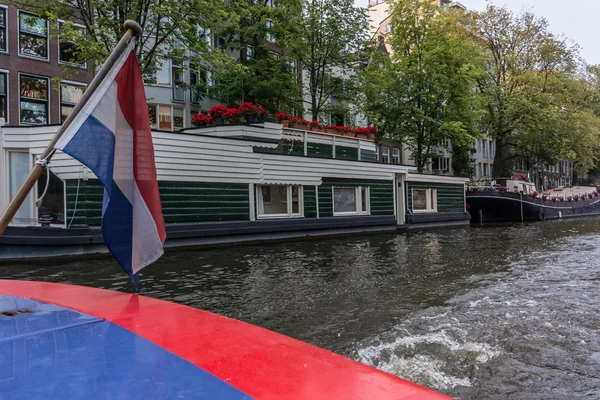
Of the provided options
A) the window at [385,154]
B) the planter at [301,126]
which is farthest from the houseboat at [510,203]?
the planter at [301,126]

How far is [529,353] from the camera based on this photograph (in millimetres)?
4387

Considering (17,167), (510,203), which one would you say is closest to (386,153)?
(510,203)

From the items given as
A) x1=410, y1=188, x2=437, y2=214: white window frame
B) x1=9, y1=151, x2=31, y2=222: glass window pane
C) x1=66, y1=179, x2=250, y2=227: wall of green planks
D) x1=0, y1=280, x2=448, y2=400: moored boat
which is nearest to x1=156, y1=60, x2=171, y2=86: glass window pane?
x1=66, y1=179, x2=250, y2=227: wall of green planks

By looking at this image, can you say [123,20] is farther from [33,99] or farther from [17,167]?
[33,99]

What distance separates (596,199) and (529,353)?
44.3 meters

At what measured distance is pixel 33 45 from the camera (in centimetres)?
2000

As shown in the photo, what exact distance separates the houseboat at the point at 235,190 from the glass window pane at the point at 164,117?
32.7ft

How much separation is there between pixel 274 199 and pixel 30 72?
1161 cm

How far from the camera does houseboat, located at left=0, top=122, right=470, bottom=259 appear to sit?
1220cm

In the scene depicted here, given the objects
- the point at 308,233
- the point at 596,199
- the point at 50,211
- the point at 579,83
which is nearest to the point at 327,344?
the point at 50,211

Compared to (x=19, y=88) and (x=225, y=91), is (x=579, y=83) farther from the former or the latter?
(x=19, y=88)

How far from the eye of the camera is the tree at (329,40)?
2266 centimetres

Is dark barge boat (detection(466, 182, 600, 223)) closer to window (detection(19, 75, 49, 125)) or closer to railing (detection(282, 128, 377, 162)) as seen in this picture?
railing (detection(282, 128, 377, 162))

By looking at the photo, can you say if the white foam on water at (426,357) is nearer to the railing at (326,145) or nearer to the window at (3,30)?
the railing at (326,145)
